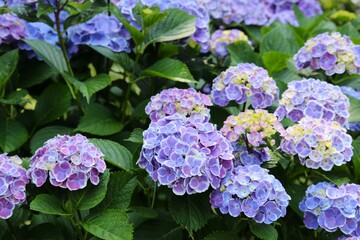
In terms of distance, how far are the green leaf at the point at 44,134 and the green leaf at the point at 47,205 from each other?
55 centimetres

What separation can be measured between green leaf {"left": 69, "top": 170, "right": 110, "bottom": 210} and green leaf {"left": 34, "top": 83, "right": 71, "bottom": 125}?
0.68 metres

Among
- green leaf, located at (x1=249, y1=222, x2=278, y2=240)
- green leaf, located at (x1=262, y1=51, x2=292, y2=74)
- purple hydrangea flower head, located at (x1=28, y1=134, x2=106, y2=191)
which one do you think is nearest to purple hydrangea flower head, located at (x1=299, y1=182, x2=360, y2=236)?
green leaf, located at (x1=249, y1=222, x2=278, y2=240)

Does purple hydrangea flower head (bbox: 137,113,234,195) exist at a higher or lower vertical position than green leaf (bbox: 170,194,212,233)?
higher

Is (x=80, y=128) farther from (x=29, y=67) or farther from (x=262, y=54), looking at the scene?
(x=262, y=54)

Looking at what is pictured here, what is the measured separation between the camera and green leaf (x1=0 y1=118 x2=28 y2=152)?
2.15 meters

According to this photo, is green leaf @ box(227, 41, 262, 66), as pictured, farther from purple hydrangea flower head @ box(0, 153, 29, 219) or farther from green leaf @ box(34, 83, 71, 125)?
purple hydrangea flower head @ box(0, 153, 29, 219)

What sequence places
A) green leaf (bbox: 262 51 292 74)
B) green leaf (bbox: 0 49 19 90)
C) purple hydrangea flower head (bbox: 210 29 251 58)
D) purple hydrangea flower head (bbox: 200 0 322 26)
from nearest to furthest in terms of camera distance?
green leaf (bbox: 0 49 19 90) < green leaf (bbox: 262 51 292 74) < purple hydrangea flower head (bbox: 210 29 251 58) < purple hydrangea flower head (bbox: 200 0 322 26)

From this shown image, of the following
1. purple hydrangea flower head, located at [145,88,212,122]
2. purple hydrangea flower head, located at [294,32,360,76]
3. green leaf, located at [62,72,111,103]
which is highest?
purple hydrangea flower head, located at [145,88,212,122]

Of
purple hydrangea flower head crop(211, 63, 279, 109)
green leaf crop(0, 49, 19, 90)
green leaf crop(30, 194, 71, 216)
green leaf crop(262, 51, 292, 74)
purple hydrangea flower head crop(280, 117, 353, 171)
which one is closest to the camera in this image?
green leaf crop(30, 194, 71, 216)

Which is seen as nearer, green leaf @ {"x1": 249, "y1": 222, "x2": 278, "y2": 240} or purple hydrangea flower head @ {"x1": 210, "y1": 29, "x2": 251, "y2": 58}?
green leaf @ {"x1": 249, "y1": 222, "x2": 278, "y2": 240}

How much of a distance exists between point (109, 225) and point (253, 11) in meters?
1.61

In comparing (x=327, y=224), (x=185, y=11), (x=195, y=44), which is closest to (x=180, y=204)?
(x=327, y=224)

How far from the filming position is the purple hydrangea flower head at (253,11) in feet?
9.33

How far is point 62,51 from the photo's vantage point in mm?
2305
